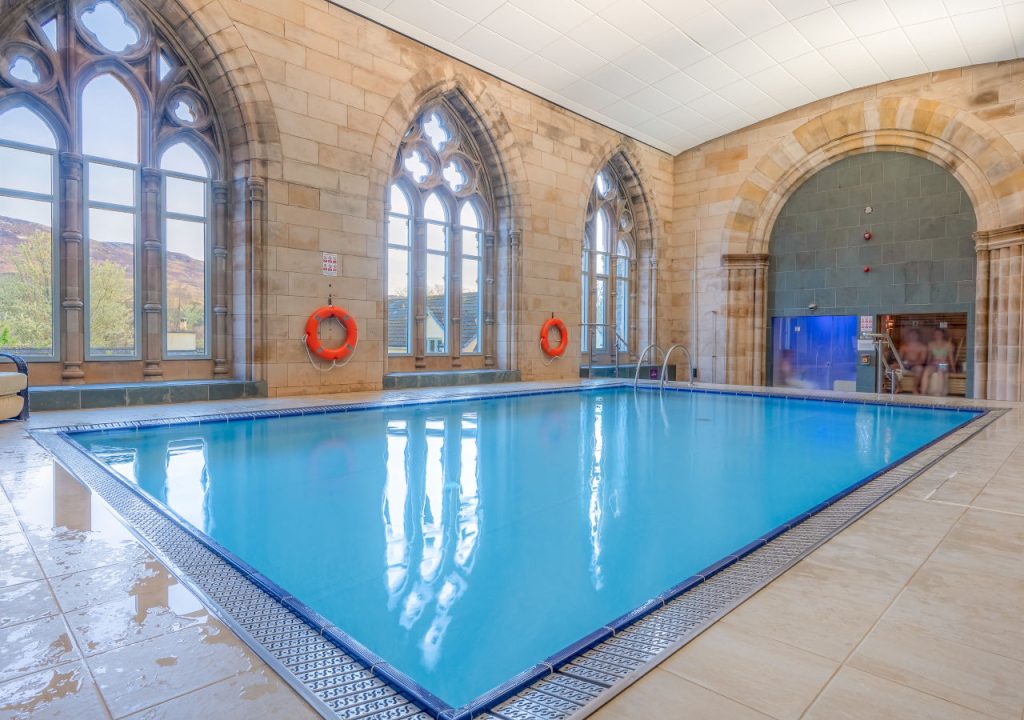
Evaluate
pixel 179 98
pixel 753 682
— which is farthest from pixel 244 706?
pixel 179 98

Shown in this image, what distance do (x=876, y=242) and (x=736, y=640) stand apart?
30.5 ft

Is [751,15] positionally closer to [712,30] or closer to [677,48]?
[712,30]

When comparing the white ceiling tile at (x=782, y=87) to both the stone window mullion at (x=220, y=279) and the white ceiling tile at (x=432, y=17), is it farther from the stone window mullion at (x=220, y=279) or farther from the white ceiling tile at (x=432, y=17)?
the stone window mullion at (x=220, y=279)

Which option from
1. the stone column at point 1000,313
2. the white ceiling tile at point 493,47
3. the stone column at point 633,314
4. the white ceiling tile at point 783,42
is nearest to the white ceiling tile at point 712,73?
the white ceiling tile at point 783,42

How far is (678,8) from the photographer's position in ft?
21.4

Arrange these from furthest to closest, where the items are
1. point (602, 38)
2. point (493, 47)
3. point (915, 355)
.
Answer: point (915, 355)
point (493, 47)
point (602, 38)

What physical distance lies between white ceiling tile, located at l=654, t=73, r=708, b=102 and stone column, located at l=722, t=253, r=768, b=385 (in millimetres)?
2723

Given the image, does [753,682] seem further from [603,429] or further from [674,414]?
[674,414]

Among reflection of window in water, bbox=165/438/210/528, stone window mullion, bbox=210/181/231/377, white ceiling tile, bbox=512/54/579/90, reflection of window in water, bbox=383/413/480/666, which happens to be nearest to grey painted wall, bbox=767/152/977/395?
white ceiling tile, bbox=512/54/579/90

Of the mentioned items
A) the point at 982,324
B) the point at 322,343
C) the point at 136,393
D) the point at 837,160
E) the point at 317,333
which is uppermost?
the point at 837,160

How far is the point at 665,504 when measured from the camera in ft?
9.70

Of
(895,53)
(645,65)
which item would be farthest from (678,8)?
(895,53)

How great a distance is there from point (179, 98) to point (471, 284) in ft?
13.2

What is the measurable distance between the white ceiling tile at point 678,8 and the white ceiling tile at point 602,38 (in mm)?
556
